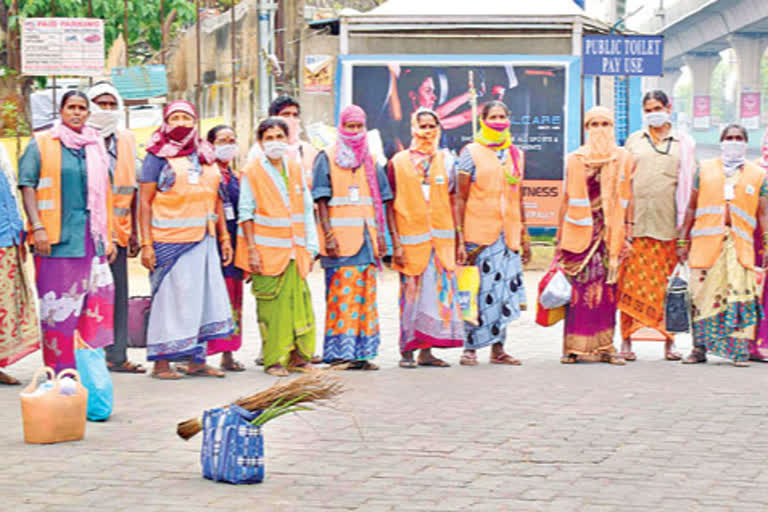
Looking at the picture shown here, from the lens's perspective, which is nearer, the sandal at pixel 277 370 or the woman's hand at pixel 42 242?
the woman's hand at pixel 42 242

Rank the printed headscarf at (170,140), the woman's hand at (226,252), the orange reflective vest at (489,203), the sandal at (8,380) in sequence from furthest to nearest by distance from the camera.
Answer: the orange reflective vest at (489,203) < the woman's hand at (226,252) < the printed headscarf at (170,140) < the sandal at (8,380)

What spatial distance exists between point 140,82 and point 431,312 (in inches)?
259

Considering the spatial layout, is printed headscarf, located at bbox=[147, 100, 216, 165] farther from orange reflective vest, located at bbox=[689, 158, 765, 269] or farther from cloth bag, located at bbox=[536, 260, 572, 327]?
orange reflective vest, located at bbox=[689, 158, 765, 269]

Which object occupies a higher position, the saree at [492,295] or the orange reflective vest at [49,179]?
the orange reflective vest at [49,179]

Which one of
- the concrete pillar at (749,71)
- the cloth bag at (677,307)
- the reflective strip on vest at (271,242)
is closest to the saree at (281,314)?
the reflective strip on vest at (271,242)

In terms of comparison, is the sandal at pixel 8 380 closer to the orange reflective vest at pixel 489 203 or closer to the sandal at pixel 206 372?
the sandal at pixel 206 372

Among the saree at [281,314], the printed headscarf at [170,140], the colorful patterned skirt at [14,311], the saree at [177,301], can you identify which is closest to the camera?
the colorful patterned skirt at [14,311]

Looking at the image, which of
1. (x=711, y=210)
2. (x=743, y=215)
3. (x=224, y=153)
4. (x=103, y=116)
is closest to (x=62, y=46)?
(x=224, y=153)

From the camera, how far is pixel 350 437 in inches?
272

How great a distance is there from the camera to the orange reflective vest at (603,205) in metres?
9.75

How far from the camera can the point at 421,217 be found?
9586 millimetres

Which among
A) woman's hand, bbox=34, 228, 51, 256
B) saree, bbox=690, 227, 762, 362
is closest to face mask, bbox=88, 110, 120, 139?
woman's hand, bbox=34, 228, 51, 256

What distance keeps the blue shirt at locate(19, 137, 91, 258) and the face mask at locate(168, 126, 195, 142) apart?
0.99 m

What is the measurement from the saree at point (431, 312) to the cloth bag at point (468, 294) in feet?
0.14
